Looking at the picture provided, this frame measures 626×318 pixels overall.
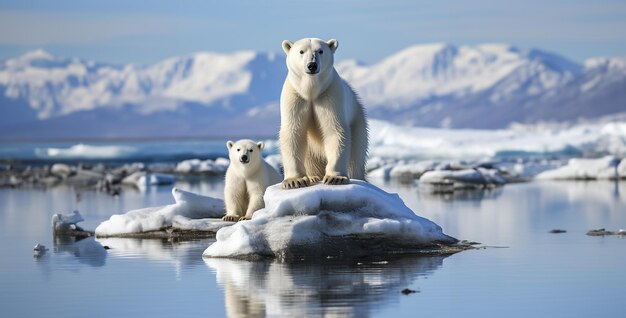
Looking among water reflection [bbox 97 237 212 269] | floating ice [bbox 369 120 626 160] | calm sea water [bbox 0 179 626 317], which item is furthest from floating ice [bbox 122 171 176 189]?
floating ice [bbox 369 120 626 160]

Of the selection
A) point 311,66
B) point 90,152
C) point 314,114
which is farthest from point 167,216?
point 90,152

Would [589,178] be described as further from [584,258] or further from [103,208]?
[584,258]

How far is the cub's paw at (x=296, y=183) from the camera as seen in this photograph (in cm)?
1327

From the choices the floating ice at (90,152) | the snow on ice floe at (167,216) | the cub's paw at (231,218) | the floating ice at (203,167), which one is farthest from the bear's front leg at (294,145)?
the floating ice at (90,152)

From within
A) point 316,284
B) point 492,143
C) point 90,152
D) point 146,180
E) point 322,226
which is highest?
point 90,152

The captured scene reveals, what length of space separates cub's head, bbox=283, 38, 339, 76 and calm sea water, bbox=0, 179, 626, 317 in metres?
2.00

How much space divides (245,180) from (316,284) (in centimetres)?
449

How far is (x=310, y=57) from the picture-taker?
503 inches

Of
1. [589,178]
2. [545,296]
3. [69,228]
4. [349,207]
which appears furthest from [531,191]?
[545,296]

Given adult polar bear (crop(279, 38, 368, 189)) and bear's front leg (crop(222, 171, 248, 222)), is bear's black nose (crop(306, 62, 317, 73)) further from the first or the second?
bear's front leg (crop(222, 171, 248, 222))

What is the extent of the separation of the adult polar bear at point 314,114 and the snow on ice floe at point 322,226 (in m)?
0.32

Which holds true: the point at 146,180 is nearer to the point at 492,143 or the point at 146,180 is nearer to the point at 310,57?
the point at 310,57

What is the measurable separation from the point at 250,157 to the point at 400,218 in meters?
2.63

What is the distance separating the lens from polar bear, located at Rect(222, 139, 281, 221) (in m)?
15.1
